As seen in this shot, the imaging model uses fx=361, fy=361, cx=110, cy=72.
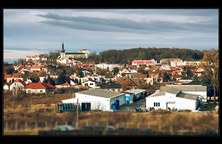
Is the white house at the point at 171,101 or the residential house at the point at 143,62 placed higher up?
the residential house at the point at 143,62

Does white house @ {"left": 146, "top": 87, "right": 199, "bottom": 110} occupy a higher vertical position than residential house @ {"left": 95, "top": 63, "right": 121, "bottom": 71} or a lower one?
lower

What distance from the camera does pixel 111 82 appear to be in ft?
39.0

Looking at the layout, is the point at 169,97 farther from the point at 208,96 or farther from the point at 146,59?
the point at 146,59

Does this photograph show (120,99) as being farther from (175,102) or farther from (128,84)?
(128,84)

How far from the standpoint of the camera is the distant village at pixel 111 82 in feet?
22.5

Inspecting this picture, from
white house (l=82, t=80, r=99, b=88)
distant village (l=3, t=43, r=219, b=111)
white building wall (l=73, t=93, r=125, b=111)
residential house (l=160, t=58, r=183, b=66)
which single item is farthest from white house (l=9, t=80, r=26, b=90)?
residential house (l=160, t=58, r=183, b=66)

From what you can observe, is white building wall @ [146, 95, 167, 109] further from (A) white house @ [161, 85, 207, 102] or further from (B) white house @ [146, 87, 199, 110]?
(A) white house @ [161, 85, 207, 102]

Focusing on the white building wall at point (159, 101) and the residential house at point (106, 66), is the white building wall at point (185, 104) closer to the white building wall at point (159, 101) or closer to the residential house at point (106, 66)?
the white building wall at point (159, 101)

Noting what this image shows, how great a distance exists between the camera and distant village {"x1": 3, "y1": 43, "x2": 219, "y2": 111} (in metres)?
6.86

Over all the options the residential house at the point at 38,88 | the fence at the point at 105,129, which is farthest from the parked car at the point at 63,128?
the residential house at the point at 38,88
